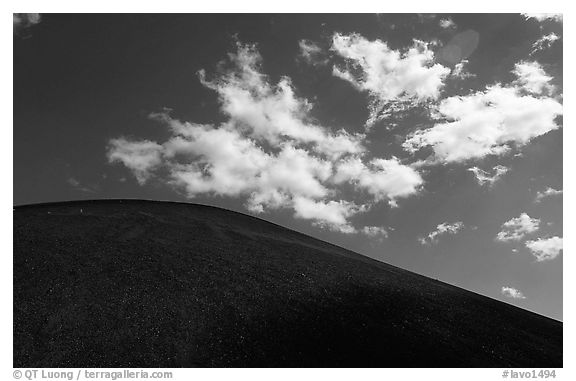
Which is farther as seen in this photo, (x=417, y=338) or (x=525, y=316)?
(x=525, y=316)

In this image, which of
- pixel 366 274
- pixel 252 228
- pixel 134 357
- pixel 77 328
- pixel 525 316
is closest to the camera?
pixel 134 357

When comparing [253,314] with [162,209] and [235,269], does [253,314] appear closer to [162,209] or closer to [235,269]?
[235,269]

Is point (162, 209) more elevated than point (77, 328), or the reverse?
point (162, 209)

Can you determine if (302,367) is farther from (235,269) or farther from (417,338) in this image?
(235,269)

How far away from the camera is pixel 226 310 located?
28859 millimetres

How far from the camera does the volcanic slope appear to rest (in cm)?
2380

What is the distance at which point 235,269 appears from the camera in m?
36.7

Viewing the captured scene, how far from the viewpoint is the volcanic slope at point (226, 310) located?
937 inches

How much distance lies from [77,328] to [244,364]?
33.9ft

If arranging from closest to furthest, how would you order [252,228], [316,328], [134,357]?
[134,357] → [316,328] → [252,228]

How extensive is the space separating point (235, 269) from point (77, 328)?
1438 centimetres

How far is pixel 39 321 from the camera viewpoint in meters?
25.0

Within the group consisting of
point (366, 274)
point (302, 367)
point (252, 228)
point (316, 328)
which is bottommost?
point (302, 367)

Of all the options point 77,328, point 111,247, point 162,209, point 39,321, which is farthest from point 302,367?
point 162,209
